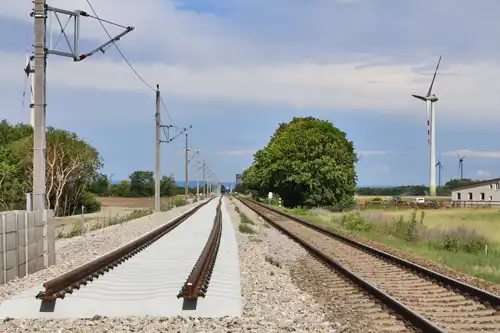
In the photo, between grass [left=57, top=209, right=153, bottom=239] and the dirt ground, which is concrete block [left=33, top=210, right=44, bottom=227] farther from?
the dirt ground

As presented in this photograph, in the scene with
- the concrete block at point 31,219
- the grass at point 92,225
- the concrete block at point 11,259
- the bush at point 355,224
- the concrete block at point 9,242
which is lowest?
Answer: the bush at point 355,224

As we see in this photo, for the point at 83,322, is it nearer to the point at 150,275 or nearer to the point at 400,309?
the point at 150,275

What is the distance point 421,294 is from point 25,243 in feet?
26.9

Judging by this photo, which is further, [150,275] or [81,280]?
[150,275]

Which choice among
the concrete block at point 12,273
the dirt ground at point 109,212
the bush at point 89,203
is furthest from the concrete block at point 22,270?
the bush at point 89,203

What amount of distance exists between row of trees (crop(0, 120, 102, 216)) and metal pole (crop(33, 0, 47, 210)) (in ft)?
104

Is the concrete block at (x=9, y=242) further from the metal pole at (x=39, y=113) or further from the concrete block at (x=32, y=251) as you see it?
the metal pole at (x=39, y=113)

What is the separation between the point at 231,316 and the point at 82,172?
4854 centimetres

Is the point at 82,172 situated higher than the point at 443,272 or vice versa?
the point at 82,172

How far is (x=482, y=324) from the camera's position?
9.62m

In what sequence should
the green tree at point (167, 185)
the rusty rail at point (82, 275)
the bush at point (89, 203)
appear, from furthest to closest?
the green tree at point (167, 185)
the bush at point (89, 203)
the rusty rail at point (82, 275)

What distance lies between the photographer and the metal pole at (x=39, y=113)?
15.4 metres

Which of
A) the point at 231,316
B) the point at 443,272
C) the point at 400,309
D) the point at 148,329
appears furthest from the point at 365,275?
the point at 148,329

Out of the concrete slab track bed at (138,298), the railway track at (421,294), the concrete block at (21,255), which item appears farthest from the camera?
the concrete block at (21,255)
